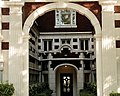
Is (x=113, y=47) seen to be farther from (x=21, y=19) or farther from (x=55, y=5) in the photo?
(x=21, y=19)

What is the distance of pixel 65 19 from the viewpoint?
2631cm

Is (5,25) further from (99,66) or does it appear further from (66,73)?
(66,73)

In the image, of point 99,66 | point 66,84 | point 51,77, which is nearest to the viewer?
point 99,66

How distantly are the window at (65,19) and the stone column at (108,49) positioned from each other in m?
13.4

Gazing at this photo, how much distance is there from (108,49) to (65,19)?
13.9m

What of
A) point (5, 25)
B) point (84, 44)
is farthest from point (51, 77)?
point (5, 25)

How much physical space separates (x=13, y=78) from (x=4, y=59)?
0.84m

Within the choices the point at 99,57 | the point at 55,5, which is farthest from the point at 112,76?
the point at 55,5

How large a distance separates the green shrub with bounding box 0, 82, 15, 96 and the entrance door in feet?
48.7

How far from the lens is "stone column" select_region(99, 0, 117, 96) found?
12523mm

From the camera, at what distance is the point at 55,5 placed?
12969mm

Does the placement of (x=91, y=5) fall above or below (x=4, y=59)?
above

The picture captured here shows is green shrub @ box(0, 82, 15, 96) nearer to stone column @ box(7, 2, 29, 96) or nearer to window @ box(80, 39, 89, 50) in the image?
stone column @ box(7, 2, 29, 96)

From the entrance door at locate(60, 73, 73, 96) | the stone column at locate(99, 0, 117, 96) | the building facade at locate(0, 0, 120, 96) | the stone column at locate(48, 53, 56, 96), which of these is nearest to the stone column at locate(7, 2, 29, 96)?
the building facade at locate(0, 0, 120, 96)
